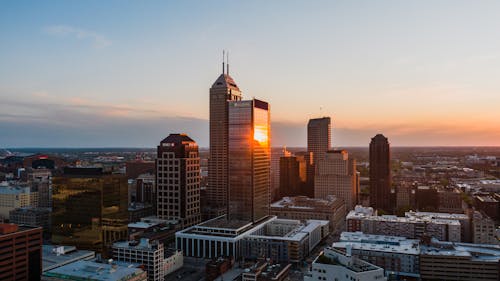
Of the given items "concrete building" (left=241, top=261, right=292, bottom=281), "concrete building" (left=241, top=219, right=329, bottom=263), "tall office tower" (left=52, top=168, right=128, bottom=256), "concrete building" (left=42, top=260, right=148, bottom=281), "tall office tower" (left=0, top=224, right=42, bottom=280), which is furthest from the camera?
"tall office tower" (left=52, top=168, right=128, bottom=256)

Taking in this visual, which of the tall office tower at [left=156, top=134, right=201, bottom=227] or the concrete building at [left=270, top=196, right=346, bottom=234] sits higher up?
the tall office tower at [left=156, top=134, right=201, bottom=227]

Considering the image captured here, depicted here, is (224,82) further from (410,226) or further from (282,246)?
(410,226)

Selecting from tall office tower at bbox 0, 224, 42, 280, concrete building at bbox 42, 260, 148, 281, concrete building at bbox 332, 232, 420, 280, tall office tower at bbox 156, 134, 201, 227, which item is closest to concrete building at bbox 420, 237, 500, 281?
concrete building at bbox 332, 232, 420, 280

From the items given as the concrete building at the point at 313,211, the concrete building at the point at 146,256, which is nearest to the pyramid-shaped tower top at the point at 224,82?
the concrete building at the point at 313,211

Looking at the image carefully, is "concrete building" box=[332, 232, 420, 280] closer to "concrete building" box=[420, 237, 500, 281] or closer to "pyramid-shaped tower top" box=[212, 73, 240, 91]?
"concrete building" box=[420, 237, 500, 281]

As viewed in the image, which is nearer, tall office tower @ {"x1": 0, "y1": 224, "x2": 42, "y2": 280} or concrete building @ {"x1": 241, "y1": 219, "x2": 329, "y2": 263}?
tall office tower @ {"x1": 0, "y1": 224, "x2": 42, "y2": 280}

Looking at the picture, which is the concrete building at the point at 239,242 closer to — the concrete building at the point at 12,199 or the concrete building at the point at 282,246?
the concrete building at the point at 282,246

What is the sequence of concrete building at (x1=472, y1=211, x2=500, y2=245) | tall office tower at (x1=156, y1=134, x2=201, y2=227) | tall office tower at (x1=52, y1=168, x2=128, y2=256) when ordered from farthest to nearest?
tall office tower at (x1=156, y1=134, x2=201, y2=227), concrete building at (x1=472, y1=211, x2=500, y2=245), tall office tower at (x1=52, y1=168, x2=128, y2=256)

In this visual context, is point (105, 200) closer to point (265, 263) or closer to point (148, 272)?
point (148, 272)
